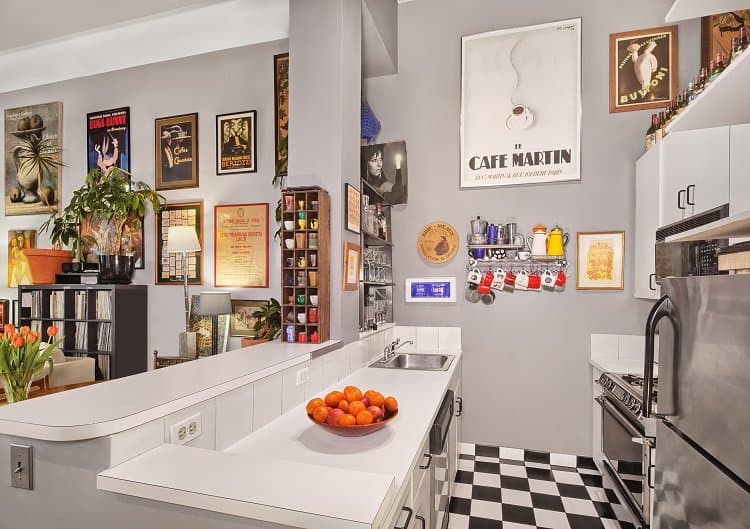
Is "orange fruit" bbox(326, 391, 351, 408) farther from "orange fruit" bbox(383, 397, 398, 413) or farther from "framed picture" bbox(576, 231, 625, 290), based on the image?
→ "framed picture" bbox(576, 231, 625, 290)

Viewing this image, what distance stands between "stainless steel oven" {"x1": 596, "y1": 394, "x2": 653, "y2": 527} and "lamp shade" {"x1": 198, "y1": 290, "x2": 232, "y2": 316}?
117 inches

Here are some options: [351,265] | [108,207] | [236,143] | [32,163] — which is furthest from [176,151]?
[351,265]

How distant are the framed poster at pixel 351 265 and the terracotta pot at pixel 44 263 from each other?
356 cm

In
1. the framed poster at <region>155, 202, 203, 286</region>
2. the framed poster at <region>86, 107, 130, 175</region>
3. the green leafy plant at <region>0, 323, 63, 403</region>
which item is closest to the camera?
the green leafy plant at <region>0, 323, 63, 403</region>

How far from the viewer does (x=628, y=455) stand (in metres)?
2.14

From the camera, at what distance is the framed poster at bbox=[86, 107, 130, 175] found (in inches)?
166

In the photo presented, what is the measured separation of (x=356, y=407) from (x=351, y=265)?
1101 millimetres

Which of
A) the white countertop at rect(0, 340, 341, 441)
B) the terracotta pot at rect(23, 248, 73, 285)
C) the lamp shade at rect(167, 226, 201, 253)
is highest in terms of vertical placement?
the lamp shade at rect(167, 226, 201, 253)

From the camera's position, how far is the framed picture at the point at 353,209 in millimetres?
2325

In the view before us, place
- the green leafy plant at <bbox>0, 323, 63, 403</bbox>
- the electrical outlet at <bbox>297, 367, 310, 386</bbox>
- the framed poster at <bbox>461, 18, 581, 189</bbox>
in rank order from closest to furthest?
the electrical outlet at <bbox>297, 367, 310, 386</bbox>, the green leafy plant at <bbox>0, 323, 63, 403</bbox>, the framed poster at <bbox>461, 18, 581, 189</bbox>

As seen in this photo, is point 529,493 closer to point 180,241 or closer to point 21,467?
point 21,467

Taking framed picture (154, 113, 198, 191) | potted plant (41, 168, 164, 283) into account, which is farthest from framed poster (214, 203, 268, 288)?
potted plant (41, 168, 164, 283)

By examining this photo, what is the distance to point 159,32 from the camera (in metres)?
3.90

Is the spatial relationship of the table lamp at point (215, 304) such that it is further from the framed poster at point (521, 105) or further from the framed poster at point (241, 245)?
the framed poster at point (521, 105)
